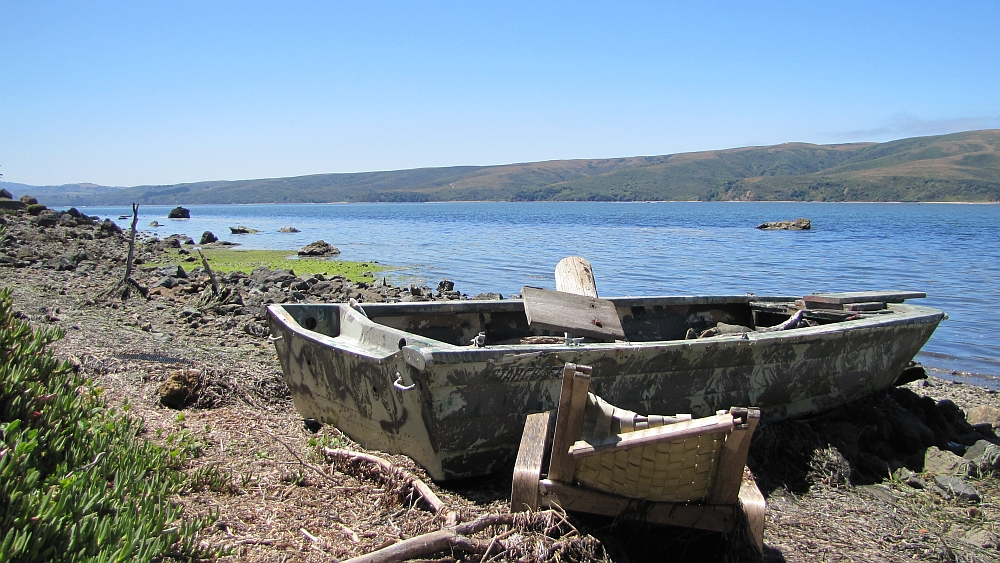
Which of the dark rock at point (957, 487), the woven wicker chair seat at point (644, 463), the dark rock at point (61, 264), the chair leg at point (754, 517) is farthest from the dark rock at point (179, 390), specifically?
the dark rock at point (61, 264)

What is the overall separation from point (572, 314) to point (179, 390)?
363cm

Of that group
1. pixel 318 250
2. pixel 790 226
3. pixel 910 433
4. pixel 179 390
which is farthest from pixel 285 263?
pixel 790 226

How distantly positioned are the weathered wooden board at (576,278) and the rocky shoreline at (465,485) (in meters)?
2.34

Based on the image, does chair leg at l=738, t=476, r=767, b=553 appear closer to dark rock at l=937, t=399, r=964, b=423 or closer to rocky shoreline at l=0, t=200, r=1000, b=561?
rocky shoreline at l=0, t=200, r=1000, b=561

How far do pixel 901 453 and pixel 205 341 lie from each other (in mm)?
8991

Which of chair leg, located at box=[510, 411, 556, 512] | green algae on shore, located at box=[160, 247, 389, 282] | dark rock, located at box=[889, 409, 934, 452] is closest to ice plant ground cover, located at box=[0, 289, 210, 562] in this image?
chair leg, located at box=[510, 411, 556, 512]

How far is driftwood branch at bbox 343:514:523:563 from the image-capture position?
3490mm

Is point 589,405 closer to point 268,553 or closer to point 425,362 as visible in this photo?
point 425,362

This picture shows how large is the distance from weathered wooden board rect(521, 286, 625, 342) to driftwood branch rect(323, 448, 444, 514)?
191 centimetres

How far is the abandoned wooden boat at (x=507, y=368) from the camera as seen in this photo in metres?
5.02

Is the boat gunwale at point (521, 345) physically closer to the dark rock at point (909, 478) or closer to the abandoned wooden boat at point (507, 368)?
the abandoned wooden boat at point (507, 368)

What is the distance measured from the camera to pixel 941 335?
1388cm

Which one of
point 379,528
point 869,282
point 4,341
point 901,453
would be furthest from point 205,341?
point 869,282

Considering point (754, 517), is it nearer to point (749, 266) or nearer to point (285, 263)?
point (749, 266)
